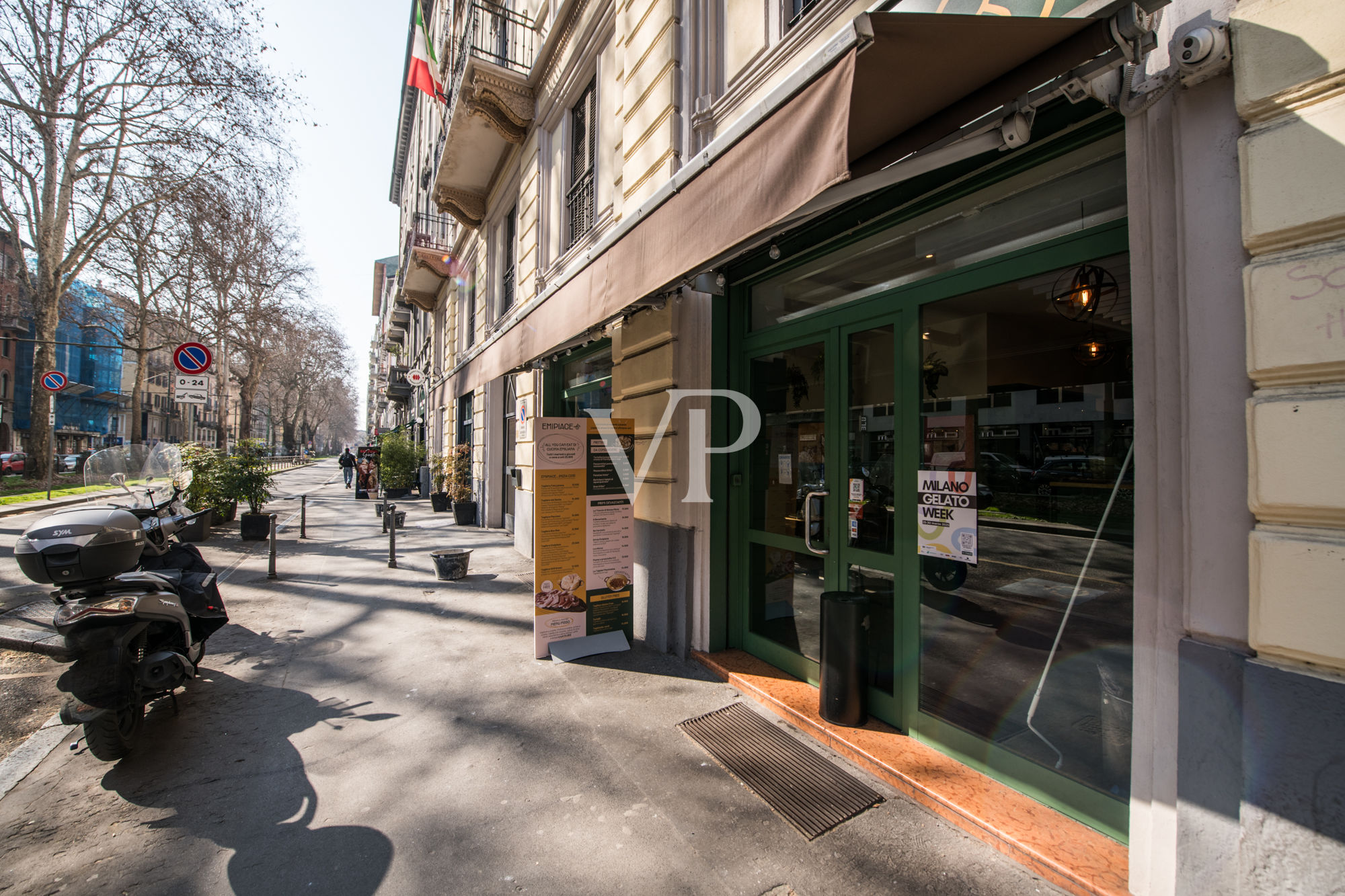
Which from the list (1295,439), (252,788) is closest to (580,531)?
(252,788)

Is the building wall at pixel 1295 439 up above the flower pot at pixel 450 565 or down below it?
above

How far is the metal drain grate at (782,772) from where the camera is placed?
2.90 m

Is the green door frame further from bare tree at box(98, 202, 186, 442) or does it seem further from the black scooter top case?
bare tree at box(98, 202, 186, 442)

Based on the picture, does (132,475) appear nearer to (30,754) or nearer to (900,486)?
(30,754)

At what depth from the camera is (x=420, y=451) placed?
776 inches

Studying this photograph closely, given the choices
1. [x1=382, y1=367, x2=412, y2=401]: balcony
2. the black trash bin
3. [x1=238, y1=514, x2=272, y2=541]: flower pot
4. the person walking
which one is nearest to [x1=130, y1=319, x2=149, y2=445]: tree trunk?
the person walking

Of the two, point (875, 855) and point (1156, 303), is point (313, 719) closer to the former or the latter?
point (875, 855)

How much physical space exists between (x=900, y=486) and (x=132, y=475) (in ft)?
20.2

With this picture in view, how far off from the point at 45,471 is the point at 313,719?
24.6 meters

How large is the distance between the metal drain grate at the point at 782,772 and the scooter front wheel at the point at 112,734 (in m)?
3.22

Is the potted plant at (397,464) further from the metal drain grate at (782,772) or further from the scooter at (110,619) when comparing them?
the metal drain grate at (782,772)

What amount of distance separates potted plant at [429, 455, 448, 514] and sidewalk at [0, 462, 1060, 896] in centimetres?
1082

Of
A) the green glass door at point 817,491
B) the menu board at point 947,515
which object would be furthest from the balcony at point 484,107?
the menu board at point 947,515

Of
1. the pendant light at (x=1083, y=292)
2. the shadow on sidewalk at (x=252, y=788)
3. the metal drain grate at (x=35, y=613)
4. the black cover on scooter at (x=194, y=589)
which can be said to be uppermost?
the pendant light at (x=1083, y=292)
